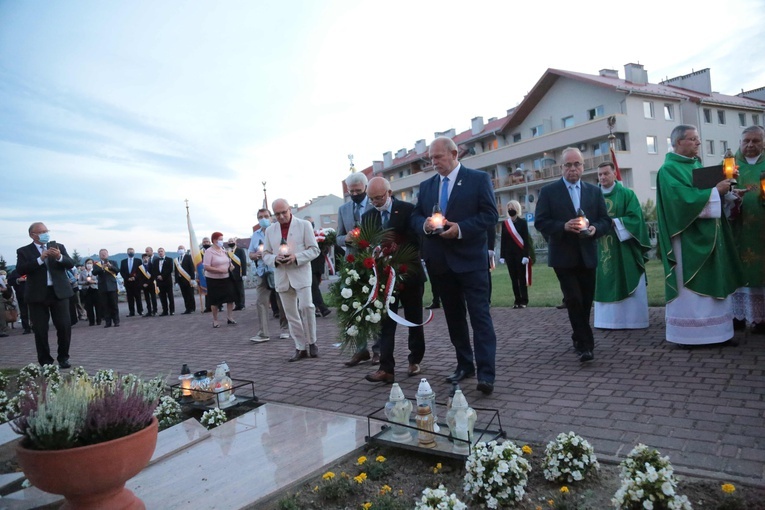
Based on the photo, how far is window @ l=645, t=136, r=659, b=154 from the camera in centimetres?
4367

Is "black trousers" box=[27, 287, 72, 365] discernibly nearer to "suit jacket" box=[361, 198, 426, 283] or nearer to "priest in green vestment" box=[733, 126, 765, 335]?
"suit jacket" box=[361, 198, 426, 283]

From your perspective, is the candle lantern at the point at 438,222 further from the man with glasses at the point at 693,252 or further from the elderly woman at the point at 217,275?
the elderly woman at the point at 217,275

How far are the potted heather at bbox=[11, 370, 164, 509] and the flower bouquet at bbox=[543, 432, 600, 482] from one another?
2333mm

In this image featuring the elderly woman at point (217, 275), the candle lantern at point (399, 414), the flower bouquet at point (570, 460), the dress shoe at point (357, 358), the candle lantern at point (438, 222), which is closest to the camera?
the flower bouquet at point (570, 460)

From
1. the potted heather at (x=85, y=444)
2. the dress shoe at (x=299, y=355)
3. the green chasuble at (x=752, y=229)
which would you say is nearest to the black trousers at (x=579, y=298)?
the green chasuble at (x=752, y=229)

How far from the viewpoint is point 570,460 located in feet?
10.2

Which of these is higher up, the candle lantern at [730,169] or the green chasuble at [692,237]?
the candle lantern at [730,169]

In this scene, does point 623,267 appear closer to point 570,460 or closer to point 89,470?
point 570,460

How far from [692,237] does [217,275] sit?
9.31m

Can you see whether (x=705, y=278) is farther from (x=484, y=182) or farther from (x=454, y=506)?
(x=454, y=506)

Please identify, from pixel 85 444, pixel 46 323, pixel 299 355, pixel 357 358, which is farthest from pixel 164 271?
pixel 85 444

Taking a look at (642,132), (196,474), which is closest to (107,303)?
(196,474)

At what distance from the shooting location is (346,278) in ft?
18.8

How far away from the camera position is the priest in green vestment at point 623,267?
7.63 m
